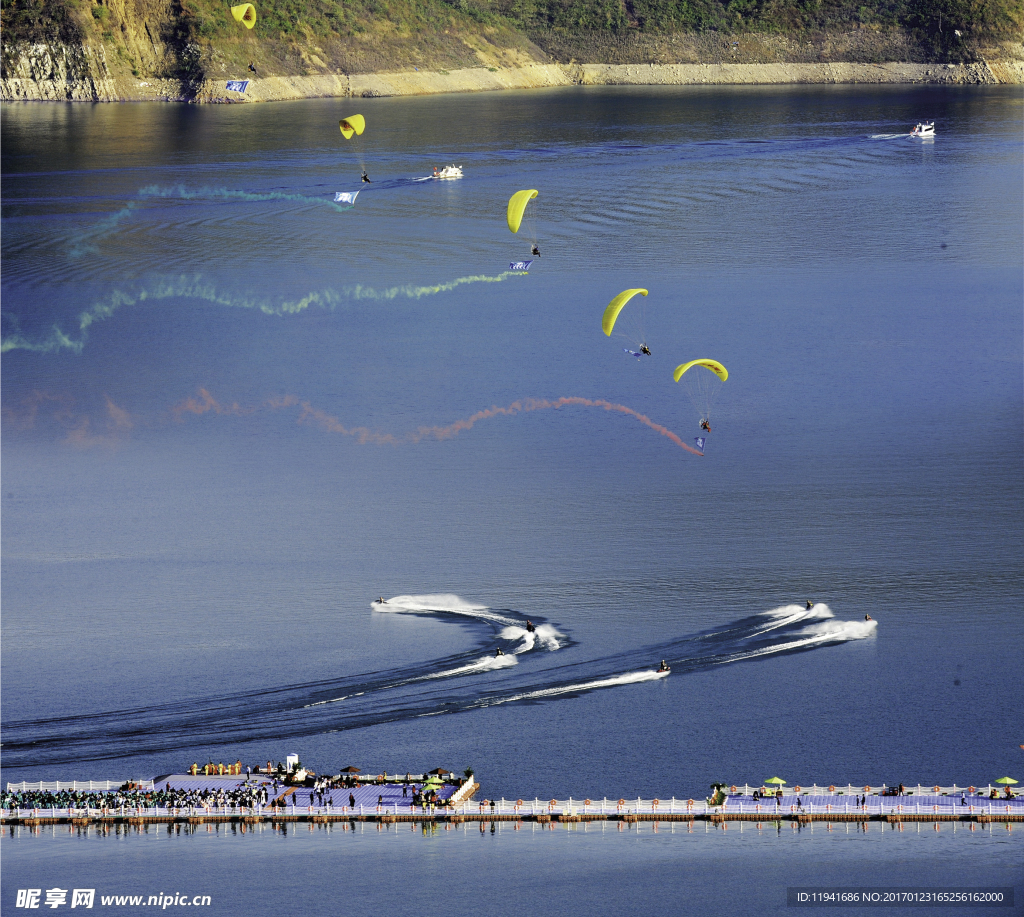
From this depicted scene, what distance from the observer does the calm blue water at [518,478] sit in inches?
2411

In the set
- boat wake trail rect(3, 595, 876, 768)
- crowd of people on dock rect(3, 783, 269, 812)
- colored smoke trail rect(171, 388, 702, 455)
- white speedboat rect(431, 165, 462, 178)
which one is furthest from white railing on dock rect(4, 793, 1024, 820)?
white speedboat rect(431, 165, 462, 178)

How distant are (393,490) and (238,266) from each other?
173 ft

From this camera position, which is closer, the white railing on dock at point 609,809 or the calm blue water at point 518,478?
the white railing on dock at point 609,809

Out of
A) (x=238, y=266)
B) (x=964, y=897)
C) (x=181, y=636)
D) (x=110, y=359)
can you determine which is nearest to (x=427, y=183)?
(x=238, y=266)

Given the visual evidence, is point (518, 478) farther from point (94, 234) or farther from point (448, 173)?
point (448, 173)

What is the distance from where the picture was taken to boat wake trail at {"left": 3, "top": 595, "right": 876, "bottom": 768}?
61.4 m

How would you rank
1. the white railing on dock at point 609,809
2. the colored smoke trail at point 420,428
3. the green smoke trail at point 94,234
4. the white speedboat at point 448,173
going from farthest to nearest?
the white speedboat at point 448,173 → the green smoke trail at point 94,234 → the colored smoke trail at point 420,428 → the white railing on dock at point 609,809

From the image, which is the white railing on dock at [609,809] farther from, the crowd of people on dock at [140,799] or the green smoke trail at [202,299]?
the green smoke trail at [202,299]

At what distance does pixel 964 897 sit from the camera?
5122 cm

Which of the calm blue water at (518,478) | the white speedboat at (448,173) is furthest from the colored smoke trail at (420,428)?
the white speedboat at (448,173)

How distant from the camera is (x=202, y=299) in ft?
431

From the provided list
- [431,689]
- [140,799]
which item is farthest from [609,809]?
[140,799]

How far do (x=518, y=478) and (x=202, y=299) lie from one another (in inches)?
1993

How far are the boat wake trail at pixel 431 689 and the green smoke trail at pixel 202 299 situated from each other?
60271 millimetres
